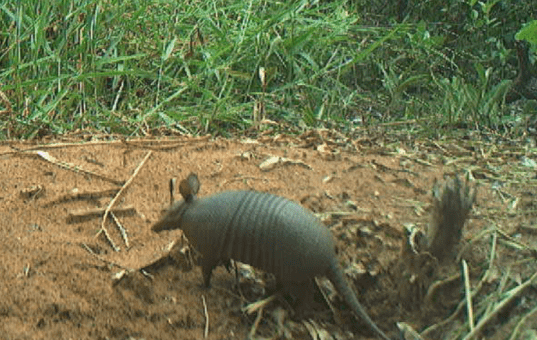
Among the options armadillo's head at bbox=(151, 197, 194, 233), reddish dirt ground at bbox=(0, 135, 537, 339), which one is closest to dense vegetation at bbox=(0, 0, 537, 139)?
reddish dirt ground at bbox=(0, 135, 537, 339)

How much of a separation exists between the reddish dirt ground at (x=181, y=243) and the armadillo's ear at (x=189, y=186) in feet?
0.73

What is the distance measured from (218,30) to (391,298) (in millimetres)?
3223

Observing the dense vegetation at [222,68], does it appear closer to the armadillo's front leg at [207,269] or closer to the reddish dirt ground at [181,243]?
the reddish dirt ground at [181,243]

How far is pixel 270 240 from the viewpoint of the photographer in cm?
195

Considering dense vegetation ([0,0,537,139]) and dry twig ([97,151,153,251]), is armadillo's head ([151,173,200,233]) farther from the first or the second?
dense vegetation ([0,0,537,139])

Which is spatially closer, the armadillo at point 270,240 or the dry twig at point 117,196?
the armadillo at point 270,240

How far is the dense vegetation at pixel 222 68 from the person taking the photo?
13.6 ft

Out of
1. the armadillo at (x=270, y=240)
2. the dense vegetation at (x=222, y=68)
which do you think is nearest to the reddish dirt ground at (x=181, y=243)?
the armadillo at (x=270, y=240)

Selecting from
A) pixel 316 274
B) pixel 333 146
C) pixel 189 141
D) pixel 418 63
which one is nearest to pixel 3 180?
pixel 189 141

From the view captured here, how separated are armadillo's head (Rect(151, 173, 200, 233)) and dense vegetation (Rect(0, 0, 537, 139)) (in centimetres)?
185

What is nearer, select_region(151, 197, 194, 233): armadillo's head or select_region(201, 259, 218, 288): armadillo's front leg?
select_region(201, 259, 218, 288): armadillo's front leg

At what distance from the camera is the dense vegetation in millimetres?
4148

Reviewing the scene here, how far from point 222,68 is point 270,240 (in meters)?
2.86

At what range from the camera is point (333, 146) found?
348cm
